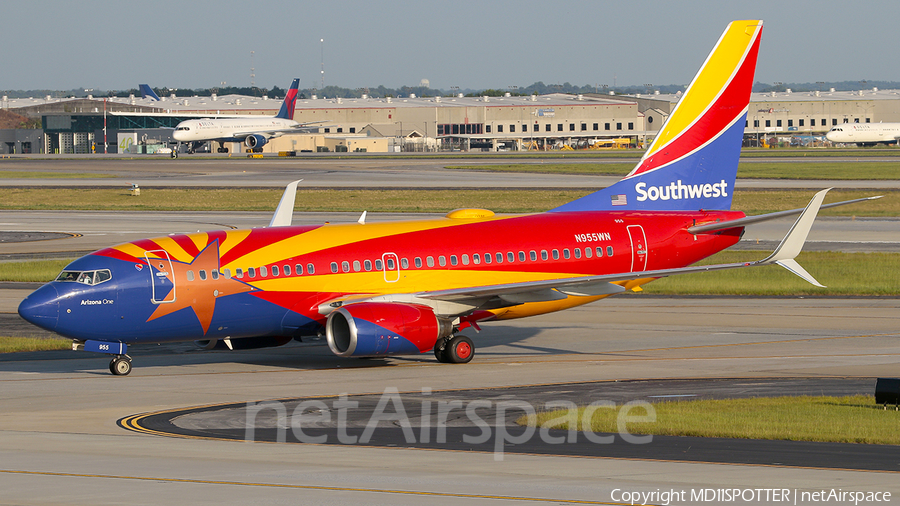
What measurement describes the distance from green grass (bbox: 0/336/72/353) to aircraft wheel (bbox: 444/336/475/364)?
13.1 meters

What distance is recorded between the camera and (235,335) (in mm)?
30484

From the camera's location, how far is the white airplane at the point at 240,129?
169m

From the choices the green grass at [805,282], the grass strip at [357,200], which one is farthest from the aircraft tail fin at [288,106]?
the green grass at [805,282]

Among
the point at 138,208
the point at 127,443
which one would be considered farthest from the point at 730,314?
the point at 138,208

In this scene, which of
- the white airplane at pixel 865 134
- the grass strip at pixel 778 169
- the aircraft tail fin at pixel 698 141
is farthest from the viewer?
the white airplane at pixel 865 134

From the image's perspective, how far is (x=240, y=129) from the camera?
6905 inches

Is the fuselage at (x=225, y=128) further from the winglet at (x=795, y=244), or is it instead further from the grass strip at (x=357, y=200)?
the winglet at (x=795, y=244)

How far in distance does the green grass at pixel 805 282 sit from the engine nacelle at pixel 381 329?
19244 millimetres

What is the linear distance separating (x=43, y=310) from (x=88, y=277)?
147 cm

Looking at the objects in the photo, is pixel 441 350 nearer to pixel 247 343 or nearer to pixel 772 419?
pixel 247 343

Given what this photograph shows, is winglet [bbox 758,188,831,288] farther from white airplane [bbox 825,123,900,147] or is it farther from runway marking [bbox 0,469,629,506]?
white airplane [bbox 825,123,900,147]

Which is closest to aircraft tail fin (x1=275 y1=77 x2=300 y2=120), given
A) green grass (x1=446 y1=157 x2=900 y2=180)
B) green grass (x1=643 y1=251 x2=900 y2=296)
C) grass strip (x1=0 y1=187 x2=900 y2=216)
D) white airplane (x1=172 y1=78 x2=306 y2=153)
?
white airplane (x1=172 y1=78 x2=306 y2=153)

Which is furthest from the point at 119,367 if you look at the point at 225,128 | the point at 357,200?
the point at 225,128

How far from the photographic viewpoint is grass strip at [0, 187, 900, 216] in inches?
3280
